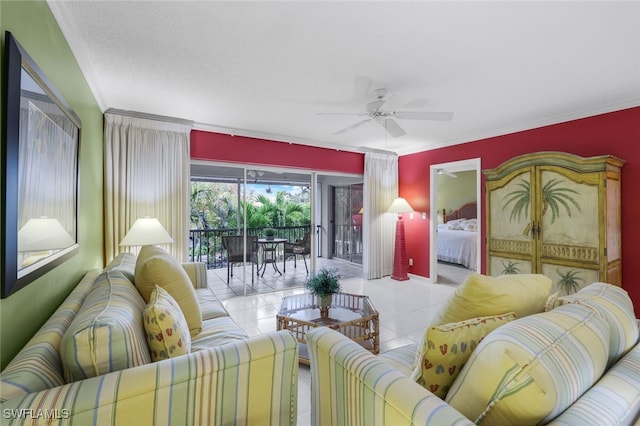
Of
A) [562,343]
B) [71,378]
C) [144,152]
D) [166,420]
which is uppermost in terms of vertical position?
[144,152]

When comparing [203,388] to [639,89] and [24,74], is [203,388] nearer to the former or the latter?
[24,74]

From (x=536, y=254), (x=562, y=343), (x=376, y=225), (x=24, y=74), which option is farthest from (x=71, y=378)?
(x=376, y=225)

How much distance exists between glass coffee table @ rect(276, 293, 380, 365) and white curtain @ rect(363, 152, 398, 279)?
237cm

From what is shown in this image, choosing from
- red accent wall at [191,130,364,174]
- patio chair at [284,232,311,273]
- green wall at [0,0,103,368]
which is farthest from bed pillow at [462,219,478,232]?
green wall at [0,0,103,368]

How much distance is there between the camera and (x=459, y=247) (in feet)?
19.9

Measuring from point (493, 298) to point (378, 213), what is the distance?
428cm

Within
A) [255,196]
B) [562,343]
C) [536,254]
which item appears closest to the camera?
[562,343]

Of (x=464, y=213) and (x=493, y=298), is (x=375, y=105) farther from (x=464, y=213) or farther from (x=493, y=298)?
(x=464, y=213)

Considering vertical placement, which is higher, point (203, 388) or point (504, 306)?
point (504, 306)

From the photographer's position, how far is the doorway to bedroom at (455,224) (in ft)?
15.9

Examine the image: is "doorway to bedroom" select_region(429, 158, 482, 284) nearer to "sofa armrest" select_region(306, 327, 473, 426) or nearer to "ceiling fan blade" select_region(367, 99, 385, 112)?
"ceiling fan blade" select_region(367, 99, 385, 112)

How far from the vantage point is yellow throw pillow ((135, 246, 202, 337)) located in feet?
5.49

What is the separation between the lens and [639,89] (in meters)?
2.72

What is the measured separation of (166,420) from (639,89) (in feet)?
14.4
